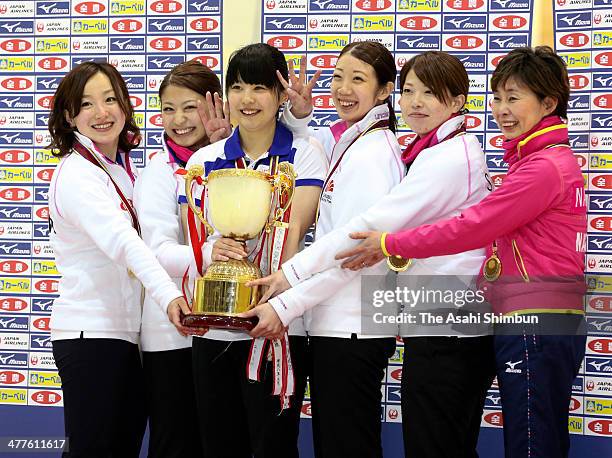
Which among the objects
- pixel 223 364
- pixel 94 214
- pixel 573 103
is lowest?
pixel 223 364

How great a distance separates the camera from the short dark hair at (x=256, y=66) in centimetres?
252

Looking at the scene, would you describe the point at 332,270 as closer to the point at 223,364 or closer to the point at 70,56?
the point at 223,364

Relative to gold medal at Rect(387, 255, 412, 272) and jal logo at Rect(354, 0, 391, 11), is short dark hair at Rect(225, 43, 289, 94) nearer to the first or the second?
gold medal at Rect(387, 255, 412, 272)

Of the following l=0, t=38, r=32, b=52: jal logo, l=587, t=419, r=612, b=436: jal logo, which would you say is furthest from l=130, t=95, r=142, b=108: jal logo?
l=587, t=419, r=612, b=436: jal logo

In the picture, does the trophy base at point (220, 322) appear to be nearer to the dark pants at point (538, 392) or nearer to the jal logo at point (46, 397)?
the dark pants at point (538, 392)

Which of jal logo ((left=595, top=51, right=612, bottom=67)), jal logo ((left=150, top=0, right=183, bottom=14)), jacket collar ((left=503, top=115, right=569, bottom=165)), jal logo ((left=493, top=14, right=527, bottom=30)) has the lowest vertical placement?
jacket collar ((left=503, top=115, right=569, bottom=165))

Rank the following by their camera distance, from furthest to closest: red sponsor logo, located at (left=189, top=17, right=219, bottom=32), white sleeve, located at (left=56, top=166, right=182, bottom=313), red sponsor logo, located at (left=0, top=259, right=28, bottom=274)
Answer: red sponsor logo, located at (left=0, top=259, right=28, bottom=274) < red sponsor logo, located at (left=189, top=17, right=219, bottom=32) < white sleeve, located at (left=56, top=166, right=182, bottom=313)

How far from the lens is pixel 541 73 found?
2.33 metres

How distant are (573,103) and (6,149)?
2946 millimetres

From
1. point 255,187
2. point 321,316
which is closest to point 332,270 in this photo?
point 321,316

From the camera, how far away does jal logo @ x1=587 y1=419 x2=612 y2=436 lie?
340cm

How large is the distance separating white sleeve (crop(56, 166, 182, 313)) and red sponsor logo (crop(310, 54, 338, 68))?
1.43 m

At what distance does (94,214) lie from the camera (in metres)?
2.56

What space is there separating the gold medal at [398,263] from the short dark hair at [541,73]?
663 mm
